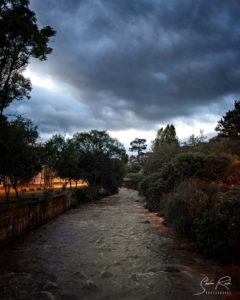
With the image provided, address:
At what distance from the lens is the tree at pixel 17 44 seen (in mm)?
13359

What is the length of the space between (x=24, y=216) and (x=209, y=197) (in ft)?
30.4

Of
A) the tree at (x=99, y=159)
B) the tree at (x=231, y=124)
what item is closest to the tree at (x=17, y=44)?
the tree at (x=231, y=124)

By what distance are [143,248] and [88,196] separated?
25.1 m

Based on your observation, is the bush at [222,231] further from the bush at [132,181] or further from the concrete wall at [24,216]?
the bush at [132,181]

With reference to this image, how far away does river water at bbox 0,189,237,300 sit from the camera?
737 centimetres

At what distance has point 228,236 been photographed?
945cm

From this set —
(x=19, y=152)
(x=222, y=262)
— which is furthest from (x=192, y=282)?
(x=19, y=152)

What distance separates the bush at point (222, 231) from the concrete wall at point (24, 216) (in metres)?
7.94

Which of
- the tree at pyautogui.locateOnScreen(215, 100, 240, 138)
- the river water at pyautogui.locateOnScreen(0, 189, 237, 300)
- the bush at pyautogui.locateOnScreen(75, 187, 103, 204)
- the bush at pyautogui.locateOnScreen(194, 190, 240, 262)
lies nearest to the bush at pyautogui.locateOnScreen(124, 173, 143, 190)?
the bush at pyautogui.locateOnScreen(75, 187, 103, 204)

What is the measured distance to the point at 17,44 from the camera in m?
15.2

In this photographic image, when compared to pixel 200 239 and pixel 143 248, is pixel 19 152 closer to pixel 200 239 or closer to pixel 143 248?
pixel 143 248
